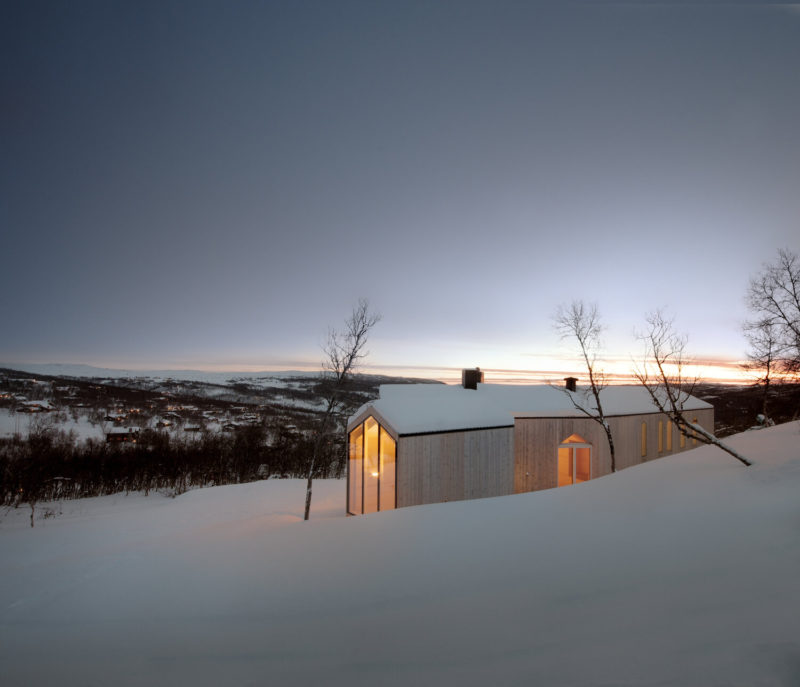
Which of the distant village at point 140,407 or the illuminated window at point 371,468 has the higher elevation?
the illuminated window at point 371,468

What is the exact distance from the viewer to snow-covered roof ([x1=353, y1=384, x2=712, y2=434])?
1046 cm

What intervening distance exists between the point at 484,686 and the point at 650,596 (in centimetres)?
164

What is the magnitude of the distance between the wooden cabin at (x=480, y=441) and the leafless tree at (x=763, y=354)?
3.61 metres

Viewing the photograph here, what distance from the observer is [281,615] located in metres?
3.44

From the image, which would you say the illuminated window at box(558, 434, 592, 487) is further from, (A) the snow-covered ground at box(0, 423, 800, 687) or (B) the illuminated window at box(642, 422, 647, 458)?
Result: (A) the snow-covered ground at box(0, 423, 800, 687)

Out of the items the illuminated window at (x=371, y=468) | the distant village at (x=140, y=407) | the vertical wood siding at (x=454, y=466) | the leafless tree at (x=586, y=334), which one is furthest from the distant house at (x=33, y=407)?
the leafless tree at (x=586, y=334)

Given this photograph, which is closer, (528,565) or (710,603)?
(710,603)

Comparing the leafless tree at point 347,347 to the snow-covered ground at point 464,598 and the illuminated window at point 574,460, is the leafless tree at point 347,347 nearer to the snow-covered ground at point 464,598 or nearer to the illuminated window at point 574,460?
the snow-covered ground at point 464,598

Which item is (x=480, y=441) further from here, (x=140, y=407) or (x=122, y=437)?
(x=140, y=407)

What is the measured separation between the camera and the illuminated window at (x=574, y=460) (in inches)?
527

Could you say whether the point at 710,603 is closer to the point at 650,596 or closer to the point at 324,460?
the point at 650,596

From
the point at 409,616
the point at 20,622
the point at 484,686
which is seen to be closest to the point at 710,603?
the point at 484,686

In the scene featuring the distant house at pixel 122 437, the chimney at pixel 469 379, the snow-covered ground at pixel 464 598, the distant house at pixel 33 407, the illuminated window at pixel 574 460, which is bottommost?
the distant house at pixel 122 437

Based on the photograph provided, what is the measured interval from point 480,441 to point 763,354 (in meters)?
11.5
